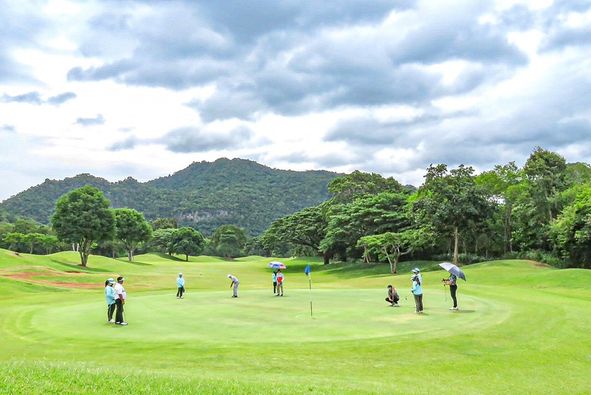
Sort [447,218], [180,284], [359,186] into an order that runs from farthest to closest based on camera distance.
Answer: [359,186], [447,218], [180,284]

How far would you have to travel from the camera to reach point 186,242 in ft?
504

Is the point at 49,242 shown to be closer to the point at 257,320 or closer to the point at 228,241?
the point at 228,241

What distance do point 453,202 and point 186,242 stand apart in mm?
104726

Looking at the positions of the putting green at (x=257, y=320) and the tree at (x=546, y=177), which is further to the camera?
the tree at (x=546, y=177)

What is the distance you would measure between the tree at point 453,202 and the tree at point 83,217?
50.7 m

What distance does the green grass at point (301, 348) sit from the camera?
12.5 meters

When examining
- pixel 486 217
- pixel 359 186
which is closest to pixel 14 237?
pixel 359 186

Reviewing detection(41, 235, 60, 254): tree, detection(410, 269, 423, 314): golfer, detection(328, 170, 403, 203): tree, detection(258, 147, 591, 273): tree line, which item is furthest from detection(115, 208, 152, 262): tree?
detection(410, 269, 423, 314): golfer

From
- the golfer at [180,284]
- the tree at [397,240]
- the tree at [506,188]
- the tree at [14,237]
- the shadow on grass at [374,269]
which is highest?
the tree at [506,188]

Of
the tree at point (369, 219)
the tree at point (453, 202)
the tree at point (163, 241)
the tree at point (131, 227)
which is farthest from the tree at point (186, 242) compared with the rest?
the tree at point (453, 202)

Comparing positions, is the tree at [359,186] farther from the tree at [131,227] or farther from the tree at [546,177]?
the tree at [131,227]

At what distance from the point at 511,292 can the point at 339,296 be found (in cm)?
1352

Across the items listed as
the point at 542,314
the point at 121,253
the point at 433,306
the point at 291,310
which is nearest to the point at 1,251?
the point at 291,310

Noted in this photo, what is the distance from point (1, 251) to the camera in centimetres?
7469
